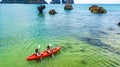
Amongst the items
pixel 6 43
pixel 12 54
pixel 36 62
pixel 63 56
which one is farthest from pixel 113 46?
pixel 6 43

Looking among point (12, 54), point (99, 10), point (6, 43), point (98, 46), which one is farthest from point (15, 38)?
point (99, 10)

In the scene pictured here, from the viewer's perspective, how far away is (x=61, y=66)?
2180 centimetres

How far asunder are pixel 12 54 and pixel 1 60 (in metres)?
2.28

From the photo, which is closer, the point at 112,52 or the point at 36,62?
the point at 36,62

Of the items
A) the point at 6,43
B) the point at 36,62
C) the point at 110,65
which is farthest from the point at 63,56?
the point at 6,43

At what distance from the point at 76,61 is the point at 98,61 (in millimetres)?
2710

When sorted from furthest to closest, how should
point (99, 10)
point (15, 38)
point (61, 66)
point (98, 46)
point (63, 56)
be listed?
point (99, 10), point (15, 38), point (98, 46), point (63, 56), point (61, 66)

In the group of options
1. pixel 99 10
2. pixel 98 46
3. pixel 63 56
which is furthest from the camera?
pixel 99 10

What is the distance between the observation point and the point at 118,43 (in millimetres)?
31000

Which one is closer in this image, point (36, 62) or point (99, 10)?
point (36, 62)

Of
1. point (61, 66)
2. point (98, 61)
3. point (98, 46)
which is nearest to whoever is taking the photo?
point (61, 66)

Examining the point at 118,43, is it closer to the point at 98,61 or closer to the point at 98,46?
the point at 98,46

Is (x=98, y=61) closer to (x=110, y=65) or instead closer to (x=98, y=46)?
(x=110, y=65)

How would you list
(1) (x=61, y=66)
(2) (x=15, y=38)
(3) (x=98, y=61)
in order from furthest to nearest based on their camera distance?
1. (2) (x=15, y=38)
2. (3) (x=98, y=61)
3. (1) (x=61, y=66)
